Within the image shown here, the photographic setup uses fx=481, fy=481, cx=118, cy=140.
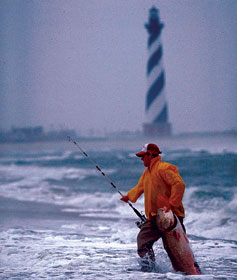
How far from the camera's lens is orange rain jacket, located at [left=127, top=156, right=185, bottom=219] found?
3.55m

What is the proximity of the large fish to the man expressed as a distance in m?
0.08

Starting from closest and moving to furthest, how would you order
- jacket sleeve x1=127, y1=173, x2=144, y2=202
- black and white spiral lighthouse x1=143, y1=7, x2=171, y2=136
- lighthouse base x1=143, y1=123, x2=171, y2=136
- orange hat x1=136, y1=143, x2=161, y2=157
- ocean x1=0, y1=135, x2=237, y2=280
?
1. orange hat x1=136, y1=143, x2=161, y2=157
2. jacket sleeve x1=127, y1=173, x2=144, y2=202
3. ocean x1=0, y1=135, x2=237, y2=280
4. lighthouse base x1=143, y1=123, x2=171, y2=136
5. black and white spiral lighthouse x1=143, y1=7, x2=171, y2=136

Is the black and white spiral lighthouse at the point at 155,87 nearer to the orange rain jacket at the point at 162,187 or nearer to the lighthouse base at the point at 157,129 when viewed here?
the lighthouse base at the point at 157,129

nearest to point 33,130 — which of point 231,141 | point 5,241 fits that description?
point 231,141

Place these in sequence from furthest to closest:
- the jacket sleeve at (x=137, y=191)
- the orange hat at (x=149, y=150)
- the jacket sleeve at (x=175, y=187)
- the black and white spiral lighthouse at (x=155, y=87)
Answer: the black and white spiral lighthouse at (x=155, y=87), the jacket sleeve at (x=137, y=191), the orange hat at (x=149, y=150), the jacket sleeve at (x=175, y=187)

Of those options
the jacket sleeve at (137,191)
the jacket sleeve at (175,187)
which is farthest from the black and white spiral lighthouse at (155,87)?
the jacket sleeve at (175,187)

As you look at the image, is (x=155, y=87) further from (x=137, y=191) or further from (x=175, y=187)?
(x=175, y=187)

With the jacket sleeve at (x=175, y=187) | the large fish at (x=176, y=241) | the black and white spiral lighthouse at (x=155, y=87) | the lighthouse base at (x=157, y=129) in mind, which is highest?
the black and white spiral lighthouse at (x=155, y=87)

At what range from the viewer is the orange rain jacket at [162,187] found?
11.7ft

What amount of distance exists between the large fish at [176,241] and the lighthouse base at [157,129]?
5384 centimetres

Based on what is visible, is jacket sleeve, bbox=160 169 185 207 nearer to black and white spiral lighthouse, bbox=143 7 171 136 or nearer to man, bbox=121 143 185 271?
man, bbox=121 143 185 271

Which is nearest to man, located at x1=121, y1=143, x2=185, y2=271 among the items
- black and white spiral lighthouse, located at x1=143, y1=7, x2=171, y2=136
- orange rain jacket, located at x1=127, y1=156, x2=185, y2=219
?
orange rain jacket, located at x1=127, y1=156, x2=185, y2=219

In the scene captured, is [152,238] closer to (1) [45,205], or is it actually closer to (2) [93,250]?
(2) [93,250]

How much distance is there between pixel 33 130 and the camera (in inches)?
1927
